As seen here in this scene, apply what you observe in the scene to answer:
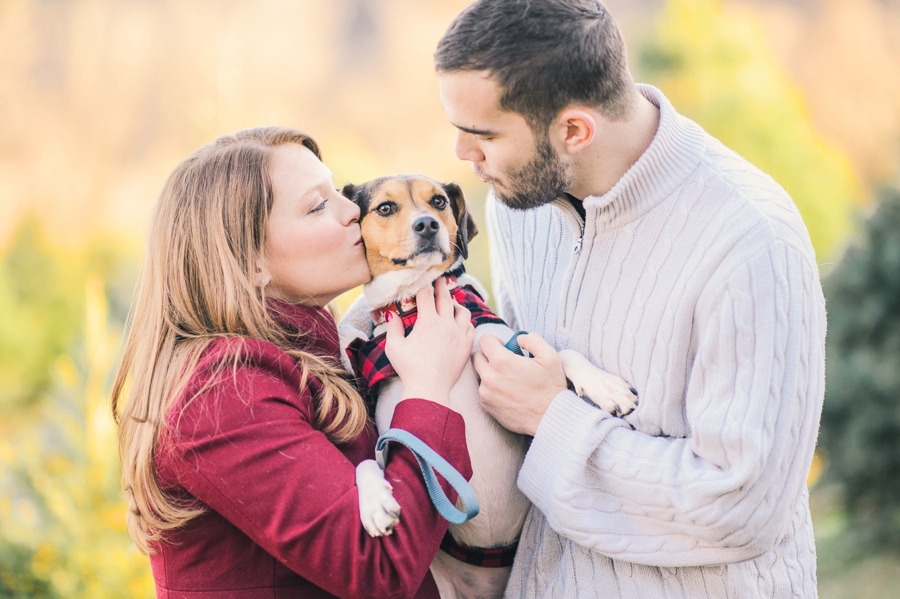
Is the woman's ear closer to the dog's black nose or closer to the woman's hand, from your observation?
the woman's hand

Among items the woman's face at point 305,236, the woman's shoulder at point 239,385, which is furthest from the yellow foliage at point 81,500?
the woman's shoulder at point 239,385

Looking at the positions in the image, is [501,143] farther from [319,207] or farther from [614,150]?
[319,207]

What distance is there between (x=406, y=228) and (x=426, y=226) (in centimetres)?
7

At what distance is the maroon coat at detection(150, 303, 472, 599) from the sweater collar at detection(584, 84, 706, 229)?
71 cm

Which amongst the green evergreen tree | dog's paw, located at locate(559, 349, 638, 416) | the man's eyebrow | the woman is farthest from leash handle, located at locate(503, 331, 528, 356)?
the green evergreen tree

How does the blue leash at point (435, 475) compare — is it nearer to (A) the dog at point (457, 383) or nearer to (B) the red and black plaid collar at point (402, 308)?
(A) the dog at point (457, 383)

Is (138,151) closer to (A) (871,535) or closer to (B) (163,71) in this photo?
(B) (163,71)

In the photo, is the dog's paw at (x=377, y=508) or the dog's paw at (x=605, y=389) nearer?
the dog's paw at (x=377, y=508)

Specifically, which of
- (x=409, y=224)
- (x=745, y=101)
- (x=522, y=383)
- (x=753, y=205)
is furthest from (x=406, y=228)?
(x=745, y=101)

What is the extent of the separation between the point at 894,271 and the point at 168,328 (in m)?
4.37

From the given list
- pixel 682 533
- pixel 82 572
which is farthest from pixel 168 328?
pixel 82 572

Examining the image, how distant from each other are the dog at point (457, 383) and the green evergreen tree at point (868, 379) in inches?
121

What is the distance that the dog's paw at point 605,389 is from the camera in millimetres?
1895

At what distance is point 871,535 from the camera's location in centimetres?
469
